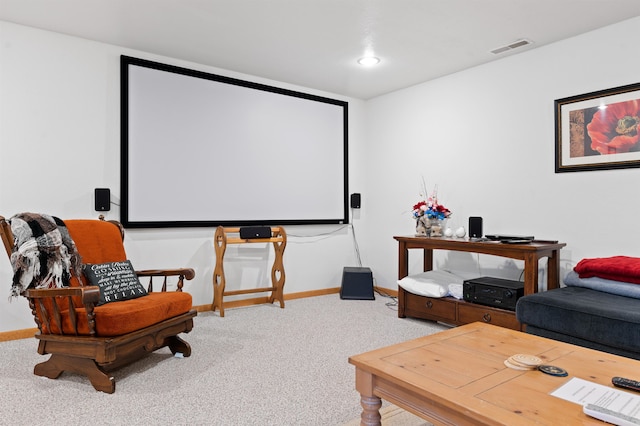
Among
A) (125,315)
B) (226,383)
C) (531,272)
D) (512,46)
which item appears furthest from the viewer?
(512,46)

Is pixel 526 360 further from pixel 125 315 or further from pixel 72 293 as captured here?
pixel 72 293

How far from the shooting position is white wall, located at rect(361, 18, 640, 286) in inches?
131

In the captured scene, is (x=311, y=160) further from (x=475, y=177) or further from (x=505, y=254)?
(x=505, y=254)

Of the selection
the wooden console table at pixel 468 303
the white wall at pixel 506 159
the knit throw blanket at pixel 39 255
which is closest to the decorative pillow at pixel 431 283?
the wooden console table at pixel 468 303

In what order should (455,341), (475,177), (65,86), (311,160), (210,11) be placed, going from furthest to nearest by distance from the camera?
(311,160) < (475,177) < (65,86) < (210,11) < (455,341)

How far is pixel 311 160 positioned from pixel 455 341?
3451 millimetres

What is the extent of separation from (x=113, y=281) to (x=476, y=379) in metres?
2.30

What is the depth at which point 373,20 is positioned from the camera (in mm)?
3262

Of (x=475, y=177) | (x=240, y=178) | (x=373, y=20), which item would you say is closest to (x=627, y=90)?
(x=475, y=177)

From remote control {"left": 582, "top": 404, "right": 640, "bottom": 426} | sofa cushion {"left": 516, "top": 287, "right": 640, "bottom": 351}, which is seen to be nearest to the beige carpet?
remote control {"left": 582, "top": 404, "right": 640, "bottom": 426}

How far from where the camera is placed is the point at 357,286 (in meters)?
4.92

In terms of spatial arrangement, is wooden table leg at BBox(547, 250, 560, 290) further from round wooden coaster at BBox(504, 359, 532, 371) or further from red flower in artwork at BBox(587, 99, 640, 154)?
round wooden coaster at BBox(504, 359, 532, 371)

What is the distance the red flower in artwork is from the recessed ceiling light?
1.92m

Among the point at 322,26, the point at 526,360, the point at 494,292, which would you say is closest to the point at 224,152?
the point at 322,26
